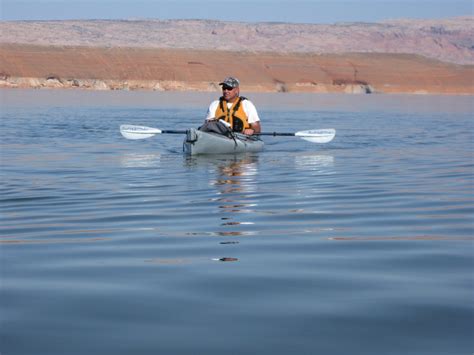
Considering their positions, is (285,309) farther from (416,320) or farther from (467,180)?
(467,180)

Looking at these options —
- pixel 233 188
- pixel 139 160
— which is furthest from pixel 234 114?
pixel 233 188

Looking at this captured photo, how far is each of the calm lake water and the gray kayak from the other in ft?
6.69

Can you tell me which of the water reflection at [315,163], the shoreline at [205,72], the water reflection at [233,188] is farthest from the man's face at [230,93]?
the shoreline at [205,72]

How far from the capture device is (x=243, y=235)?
27.2 feet

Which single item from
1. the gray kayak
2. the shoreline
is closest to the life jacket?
the gray kayak

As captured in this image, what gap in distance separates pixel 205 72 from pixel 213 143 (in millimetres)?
91223

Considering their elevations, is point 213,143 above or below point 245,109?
below

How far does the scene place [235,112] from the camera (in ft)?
61.6

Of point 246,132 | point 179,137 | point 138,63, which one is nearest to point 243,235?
point 246,132

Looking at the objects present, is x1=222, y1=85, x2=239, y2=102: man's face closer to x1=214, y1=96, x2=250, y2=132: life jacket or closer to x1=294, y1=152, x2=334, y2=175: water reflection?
x1=214, y1=96, x2=250, y2=132: life jacket

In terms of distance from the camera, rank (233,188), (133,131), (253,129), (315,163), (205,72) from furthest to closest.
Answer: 1. (205,72)
2. (133,131)
3. (253,129)
4. (315,163)
5. (233,188)

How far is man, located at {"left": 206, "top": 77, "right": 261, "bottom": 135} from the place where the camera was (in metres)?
18.5

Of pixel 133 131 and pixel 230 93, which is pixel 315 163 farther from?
pixel 133 131

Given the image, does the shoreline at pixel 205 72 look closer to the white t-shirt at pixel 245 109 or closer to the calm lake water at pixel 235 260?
the white t-shirt at pixel 245 109
